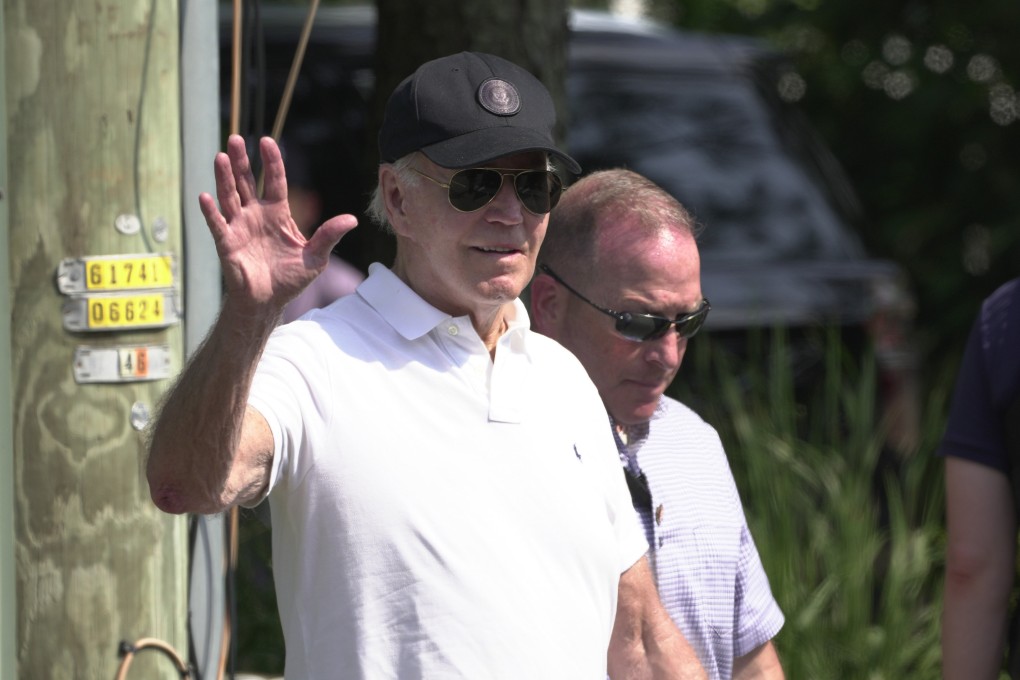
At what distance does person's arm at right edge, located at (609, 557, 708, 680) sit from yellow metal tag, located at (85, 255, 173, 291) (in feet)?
3.44

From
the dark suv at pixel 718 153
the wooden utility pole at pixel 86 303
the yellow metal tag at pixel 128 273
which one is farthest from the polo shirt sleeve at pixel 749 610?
the dark suv at pixel 718 153

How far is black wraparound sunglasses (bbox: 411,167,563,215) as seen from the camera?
7.24ft

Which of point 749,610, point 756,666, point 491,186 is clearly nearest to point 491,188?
point 491,186

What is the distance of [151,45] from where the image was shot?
2.68 m

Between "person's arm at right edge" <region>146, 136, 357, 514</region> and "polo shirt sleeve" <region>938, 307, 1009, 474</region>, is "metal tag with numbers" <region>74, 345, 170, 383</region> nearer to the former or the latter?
"person's arm at right edge" <region>146, 136, 357, 514</region>

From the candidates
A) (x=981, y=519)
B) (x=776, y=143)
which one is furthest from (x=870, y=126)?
(x=981, y=519)

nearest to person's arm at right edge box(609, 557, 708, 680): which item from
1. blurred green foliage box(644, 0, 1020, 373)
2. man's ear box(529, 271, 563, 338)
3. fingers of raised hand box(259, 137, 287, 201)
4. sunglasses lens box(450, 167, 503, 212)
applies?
man's ear box(529, 271, 563, 338)

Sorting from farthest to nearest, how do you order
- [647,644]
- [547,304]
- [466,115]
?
[547,304] → [647,644] → [466,115]

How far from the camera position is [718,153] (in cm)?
570

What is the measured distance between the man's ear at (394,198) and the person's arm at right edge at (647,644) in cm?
70

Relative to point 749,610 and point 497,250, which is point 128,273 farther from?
point 749,610

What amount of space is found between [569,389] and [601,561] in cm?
29

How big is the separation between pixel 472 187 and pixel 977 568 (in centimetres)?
132

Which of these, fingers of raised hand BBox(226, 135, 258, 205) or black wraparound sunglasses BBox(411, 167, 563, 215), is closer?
fingers of raised hand BBox(226, 135, 258, 205)
